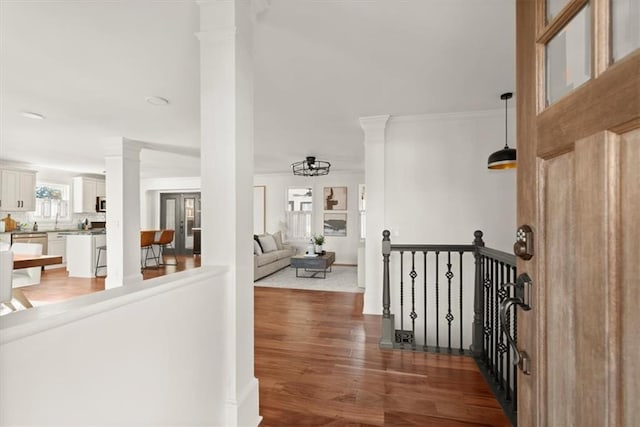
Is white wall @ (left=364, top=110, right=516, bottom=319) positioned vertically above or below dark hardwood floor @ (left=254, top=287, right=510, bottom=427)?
above

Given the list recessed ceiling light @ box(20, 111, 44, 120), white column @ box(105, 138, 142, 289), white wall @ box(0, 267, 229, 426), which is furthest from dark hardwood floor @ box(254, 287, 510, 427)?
recessed ceiling light @ box(20, 111, 44, 120)

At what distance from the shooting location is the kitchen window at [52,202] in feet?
25.0

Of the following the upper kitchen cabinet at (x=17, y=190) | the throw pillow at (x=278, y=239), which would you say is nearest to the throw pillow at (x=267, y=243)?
the throw pillow at (x=278, y=239)

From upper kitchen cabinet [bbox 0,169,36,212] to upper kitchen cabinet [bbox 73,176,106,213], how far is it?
1.12 meters

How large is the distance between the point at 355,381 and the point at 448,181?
2625 mm

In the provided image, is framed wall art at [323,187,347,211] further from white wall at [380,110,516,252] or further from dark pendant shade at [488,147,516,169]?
dark pendant shade at [488,147,516,169]

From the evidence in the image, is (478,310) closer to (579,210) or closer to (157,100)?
(579,210)

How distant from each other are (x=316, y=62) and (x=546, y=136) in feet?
6.92

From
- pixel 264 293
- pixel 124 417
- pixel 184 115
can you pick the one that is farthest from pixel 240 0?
pixel 264 293

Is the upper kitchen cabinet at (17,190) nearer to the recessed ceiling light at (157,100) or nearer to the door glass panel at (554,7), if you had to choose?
the recessed ceiling light at (157,100)

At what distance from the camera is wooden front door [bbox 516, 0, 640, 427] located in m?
0.51

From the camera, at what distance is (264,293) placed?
16.3 ft

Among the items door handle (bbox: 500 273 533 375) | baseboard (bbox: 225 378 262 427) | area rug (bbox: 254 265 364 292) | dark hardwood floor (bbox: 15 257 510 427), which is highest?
door handle (bbox: 500 273 533 375)

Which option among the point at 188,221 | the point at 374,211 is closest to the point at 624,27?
the point at 374,211
